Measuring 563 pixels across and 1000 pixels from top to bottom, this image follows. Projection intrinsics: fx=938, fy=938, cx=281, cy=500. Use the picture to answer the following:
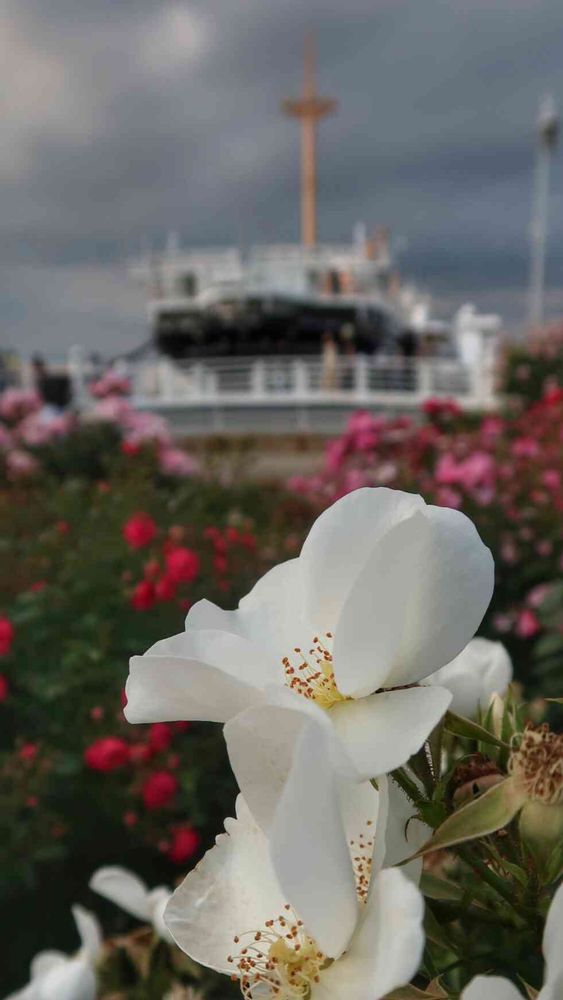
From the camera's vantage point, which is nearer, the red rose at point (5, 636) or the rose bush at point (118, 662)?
the rose bush at point (118, 662)

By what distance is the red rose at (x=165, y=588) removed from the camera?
2.51 m

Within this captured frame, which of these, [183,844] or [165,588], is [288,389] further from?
[183,844]

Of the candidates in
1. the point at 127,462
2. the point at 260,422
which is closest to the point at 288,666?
the point at 127,462

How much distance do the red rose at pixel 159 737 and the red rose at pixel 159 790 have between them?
0.22ft

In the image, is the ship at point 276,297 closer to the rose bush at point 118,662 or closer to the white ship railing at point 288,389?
the white ship railing at point 288,389

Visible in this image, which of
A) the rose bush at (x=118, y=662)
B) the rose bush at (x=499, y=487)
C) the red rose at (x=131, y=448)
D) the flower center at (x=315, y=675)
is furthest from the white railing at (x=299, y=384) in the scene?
the flower center at (x=315, y=675)

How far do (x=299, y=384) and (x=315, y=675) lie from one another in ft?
48.7

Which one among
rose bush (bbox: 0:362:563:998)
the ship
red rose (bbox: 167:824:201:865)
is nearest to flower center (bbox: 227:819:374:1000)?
rose bush (bbox: 0:362:563:998)

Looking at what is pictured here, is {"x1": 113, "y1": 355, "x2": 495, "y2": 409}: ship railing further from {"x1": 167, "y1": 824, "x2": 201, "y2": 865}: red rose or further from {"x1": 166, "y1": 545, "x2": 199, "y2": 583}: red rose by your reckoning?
{"x1": 167, "y1": 824, "x2": 201, "y2": 865}: red rose

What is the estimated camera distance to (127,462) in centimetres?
600

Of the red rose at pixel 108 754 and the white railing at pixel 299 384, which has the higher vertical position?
the red rose at pixel 108 754

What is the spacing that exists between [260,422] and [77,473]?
298 inches

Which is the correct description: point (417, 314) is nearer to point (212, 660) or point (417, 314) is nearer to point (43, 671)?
point (43, 671)

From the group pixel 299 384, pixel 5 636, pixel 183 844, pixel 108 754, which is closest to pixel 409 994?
pixel 108 754
